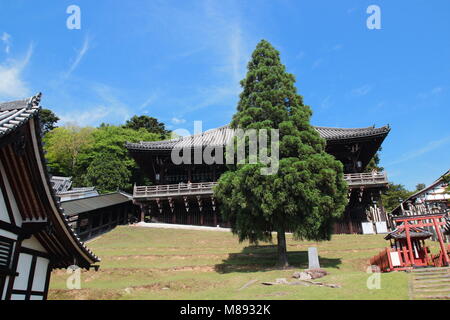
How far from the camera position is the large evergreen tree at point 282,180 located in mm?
15102

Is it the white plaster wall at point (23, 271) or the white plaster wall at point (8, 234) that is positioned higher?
the white plaster wall at point (8, 234)

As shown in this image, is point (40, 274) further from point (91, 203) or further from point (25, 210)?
point (91, 203)

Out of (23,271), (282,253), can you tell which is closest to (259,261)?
(282,253)

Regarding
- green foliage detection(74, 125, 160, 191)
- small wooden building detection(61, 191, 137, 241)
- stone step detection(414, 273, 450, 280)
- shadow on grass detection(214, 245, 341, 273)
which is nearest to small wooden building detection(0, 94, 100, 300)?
shadow on grass detection(214, 245, 341, 273)

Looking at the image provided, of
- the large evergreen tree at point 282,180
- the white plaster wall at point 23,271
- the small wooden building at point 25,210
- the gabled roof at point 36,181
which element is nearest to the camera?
the gabled roof at point 36,181

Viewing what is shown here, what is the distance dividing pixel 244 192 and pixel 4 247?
1141 centimetres

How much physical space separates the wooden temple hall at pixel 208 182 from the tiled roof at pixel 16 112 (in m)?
23.7

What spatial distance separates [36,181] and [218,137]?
2987cm

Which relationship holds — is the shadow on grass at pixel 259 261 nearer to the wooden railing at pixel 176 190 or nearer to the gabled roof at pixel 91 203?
the wooden railing at pixel 176 190

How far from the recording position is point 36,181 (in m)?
6.46

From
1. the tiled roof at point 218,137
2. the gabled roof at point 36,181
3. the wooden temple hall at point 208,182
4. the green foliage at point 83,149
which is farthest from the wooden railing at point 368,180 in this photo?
the green foliage at point 83,149

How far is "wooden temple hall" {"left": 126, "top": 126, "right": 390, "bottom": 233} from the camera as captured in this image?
28.6 meters

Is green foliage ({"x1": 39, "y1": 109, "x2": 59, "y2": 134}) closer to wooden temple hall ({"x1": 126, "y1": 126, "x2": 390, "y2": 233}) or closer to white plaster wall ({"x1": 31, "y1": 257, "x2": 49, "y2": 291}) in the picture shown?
wooden temple hall ({"x1": 126, "y1": 126, "x2": 390, "y2": 233})

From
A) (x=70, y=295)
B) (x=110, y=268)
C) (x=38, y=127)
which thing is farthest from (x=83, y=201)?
(x=38, y=127)
